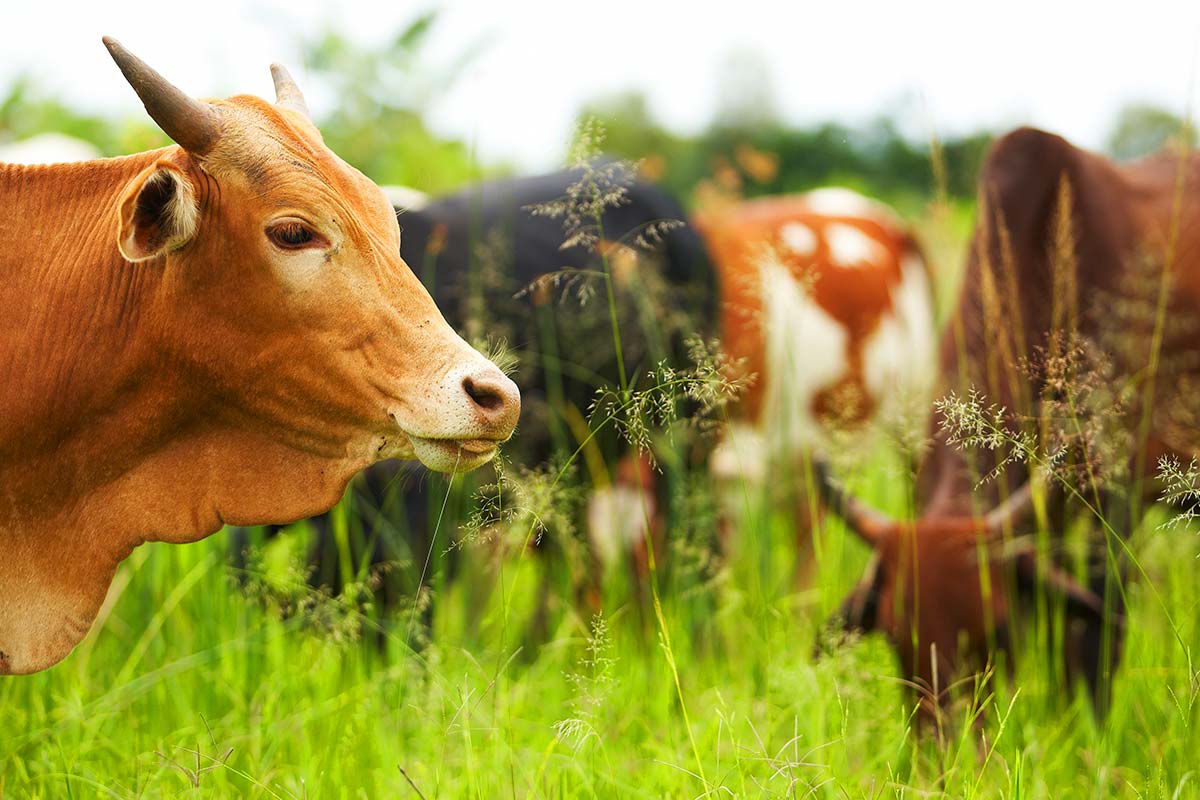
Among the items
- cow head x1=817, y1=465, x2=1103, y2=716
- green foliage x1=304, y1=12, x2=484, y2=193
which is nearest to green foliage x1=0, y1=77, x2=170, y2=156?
green foliage x1=304, y1=12, x2=484, y2=193

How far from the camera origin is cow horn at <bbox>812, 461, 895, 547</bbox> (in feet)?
12.1

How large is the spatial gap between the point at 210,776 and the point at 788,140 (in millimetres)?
16109

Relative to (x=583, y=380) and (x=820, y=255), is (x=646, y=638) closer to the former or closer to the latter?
(x=583, y=380)

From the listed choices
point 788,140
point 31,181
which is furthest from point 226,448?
point 788,140

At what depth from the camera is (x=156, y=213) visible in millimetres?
2102

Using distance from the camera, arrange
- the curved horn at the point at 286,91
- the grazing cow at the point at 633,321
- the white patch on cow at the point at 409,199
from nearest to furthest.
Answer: the curved horn at the point at 286,91 < the grazing cow at the point at 633,321 < the white patch on cow at the point at 409,199

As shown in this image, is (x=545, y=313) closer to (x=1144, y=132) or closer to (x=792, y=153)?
(x=1144, y=132)

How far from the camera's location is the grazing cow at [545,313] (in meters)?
4.06

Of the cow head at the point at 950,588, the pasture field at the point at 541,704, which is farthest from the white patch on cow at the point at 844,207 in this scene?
the cow head at the point at 950,588

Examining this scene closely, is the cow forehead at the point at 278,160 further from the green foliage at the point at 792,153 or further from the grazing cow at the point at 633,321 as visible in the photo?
the green foliage at the point at 792,153

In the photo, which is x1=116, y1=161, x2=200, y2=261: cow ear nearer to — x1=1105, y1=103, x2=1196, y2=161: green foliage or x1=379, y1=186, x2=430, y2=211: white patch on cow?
x1=379, y1=186, x2=430, y2=211: white patch on cow

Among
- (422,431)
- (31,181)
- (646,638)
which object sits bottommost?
(646,638)

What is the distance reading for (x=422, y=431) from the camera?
211cm

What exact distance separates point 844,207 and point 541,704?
4.59 meters
